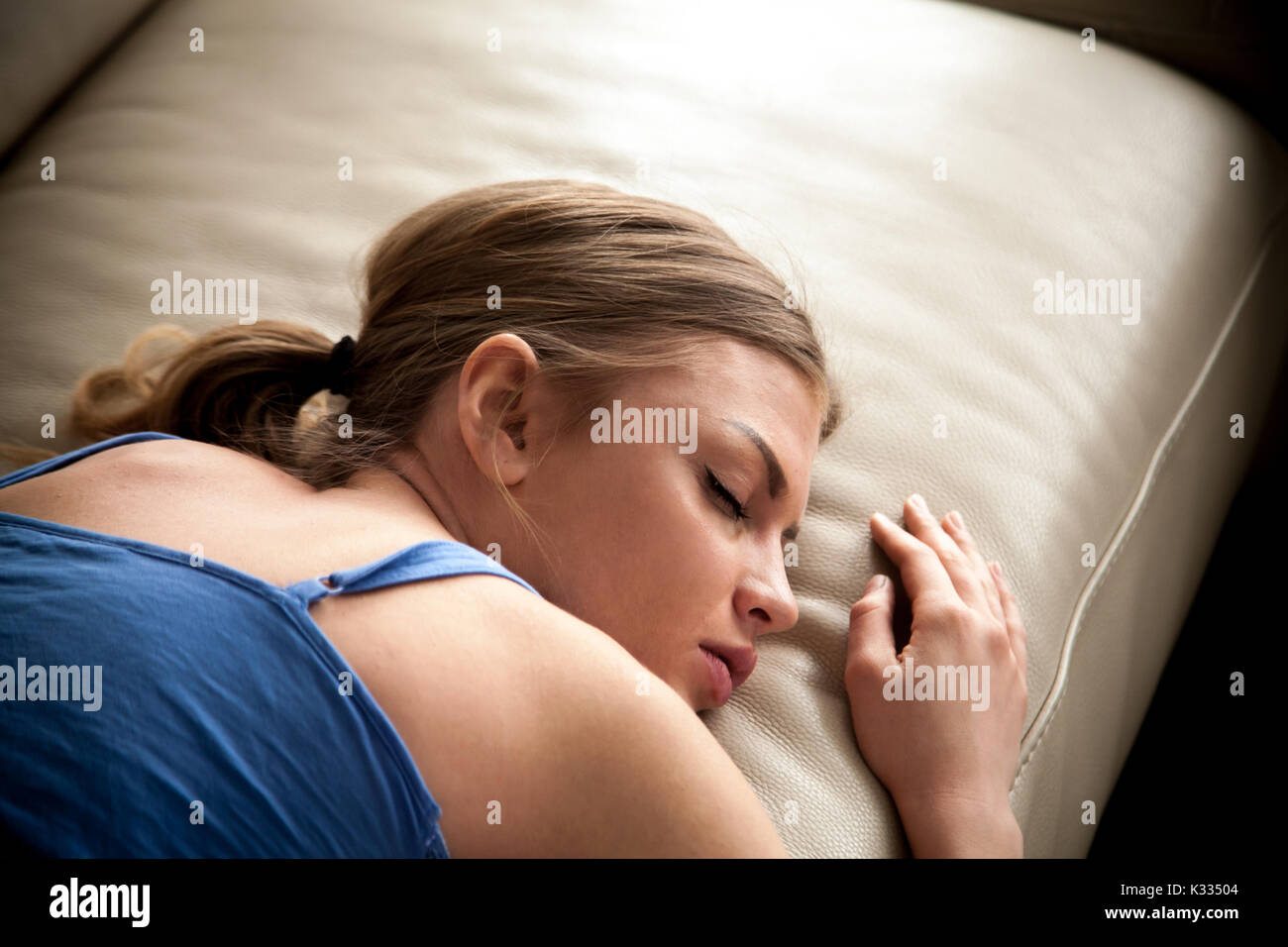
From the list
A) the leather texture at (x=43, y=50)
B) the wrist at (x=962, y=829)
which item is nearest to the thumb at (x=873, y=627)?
the wrist at (x=962, y=829)

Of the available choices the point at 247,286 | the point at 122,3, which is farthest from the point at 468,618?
the point at 122,3

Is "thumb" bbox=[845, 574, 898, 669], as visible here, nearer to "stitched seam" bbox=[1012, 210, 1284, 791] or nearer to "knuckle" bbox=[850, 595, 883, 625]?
"knuckle" bbox=[850, 595, 883, 625]

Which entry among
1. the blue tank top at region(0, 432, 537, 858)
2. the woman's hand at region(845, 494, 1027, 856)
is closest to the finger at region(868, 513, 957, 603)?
the woman's hand at region(845, 494, 1027, 856)

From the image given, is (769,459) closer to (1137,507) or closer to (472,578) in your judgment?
(472,578)

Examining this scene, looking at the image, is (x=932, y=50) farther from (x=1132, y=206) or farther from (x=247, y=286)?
(x=247, y=286)

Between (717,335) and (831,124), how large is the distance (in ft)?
2.18

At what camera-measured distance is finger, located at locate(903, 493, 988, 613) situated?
98 centimetres

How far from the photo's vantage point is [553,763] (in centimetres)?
66

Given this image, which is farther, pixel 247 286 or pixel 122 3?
pixel 122 3

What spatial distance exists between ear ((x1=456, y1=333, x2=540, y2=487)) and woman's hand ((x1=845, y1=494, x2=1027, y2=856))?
1.07 feet

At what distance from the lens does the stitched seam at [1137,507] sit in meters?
0.99

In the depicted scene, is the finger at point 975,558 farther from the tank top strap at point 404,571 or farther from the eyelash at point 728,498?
the tank top strap at point 404,571

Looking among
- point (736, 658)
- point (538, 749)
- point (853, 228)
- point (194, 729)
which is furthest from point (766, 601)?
point (853, 228)

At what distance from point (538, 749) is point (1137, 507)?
78 cm
